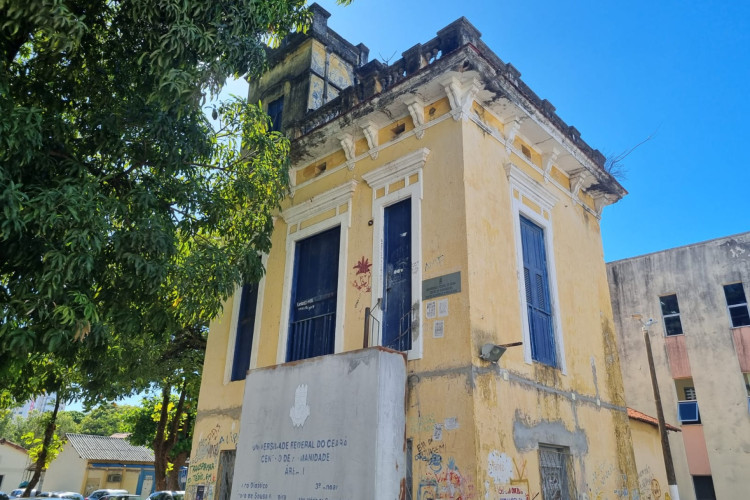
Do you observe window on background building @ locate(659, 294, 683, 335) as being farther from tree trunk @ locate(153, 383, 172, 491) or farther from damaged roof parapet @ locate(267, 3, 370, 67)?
tree trunk @ locate(153, 383, 172, 491)

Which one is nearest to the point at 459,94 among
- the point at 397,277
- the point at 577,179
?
the point at 397,277

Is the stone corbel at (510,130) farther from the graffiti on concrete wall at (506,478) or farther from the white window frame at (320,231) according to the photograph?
the graffiti on concrete wall at (506,478)

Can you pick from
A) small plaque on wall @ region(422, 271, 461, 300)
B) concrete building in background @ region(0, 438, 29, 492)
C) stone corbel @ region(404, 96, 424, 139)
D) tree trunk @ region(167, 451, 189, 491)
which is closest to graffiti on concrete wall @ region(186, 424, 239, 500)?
small plaque on wall @ region(422, 271, 461, 300)

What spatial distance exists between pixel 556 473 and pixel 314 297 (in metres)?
4.57

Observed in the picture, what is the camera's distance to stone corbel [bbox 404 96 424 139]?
355 inches

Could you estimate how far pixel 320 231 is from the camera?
33.2 feet

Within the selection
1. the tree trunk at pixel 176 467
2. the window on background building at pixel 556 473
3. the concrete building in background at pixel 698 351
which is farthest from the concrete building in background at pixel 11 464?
the window on background building at pixel 556 473

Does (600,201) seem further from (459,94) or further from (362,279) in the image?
(362,279)

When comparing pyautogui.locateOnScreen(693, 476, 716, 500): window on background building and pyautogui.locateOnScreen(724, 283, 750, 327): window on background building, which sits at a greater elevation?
pyautogui.locateOnScreen(724, 283, 750, 327): window on background building

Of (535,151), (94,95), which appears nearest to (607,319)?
(535,151)

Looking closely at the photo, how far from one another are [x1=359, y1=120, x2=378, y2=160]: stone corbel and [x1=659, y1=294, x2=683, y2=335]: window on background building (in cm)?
1570

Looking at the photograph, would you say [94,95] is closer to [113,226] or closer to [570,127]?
[113,226]

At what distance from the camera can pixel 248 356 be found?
10.4 meters

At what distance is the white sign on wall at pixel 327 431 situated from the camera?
6.41 m
